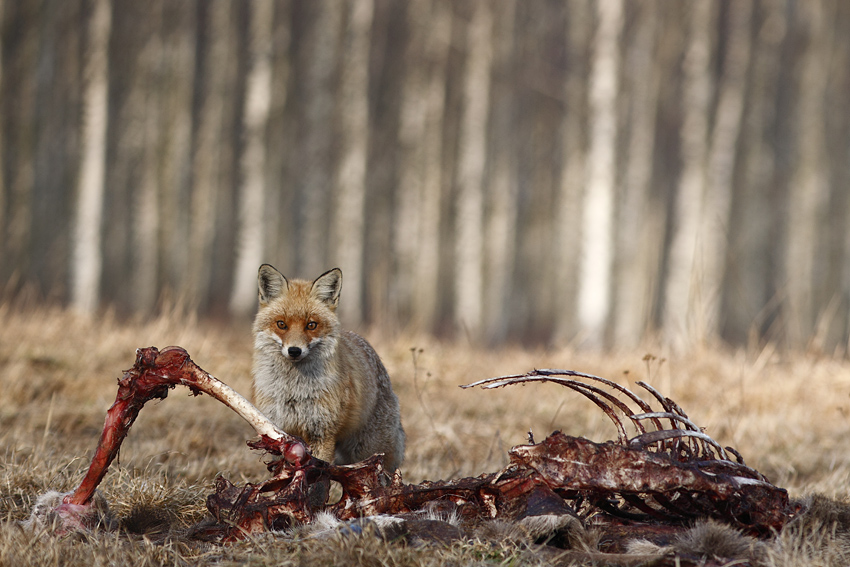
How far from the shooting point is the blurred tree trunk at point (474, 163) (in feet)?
64.3

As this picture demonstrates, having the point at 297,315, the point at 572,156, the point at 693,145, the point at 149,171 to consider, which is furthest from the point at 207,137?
the point at 297,315

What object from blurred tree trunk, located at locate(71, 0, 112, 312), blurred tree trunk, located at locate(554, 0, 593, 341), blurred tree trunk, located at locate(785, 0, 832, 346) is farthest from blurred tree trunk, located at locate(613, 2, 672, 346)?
blurred tree trunk, located at locate(71, 0, 112, 312)

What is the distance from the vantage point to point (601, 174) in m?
12.8

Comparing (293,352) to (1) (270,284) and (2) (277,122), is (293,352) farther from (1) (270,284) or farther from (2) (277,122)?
(2) (277,122)

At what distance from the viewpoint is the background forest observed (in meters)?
15.4

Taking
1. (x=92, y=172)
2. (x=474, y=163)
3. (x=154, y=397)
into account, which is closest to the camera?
(x=154, y=397)

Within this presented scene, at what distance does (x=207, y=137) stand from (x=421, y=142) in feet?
22.6

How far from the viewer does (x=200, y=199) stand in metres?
24.3

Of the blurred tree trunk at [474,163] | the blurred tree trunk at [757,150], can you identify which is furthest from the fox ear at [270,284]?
the blurred tree trunk at [757,150]

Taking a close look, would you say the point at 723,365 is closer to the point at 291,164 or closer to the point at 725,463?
the point at 725,463

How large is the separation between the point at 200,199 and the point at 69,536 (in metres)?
22.9

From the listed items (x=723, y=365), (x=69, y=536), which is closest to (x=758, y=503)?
(x=69, y=536)

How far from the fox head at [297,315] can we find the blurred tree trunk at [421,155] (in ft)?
49.3

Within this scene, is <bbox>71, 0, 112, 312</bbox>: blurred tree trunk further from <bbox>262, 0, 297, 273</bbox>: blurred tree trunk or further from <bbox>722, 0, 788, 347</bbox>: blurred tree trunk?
<bbox>722, 0, 788, 347</bbox>: blurred tree trunk
